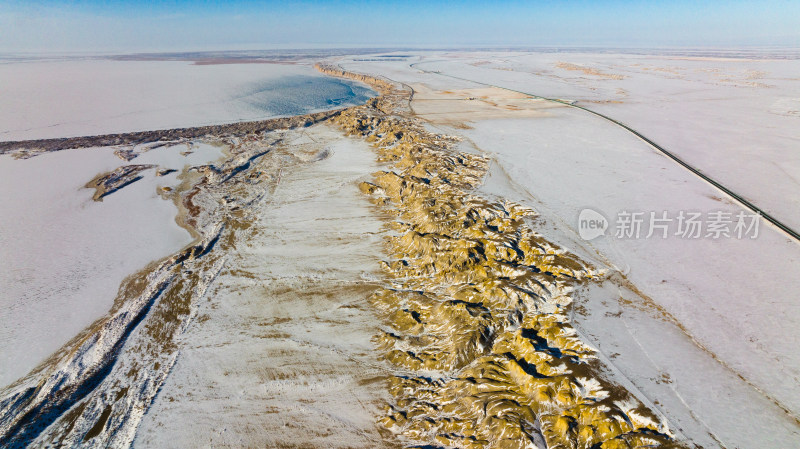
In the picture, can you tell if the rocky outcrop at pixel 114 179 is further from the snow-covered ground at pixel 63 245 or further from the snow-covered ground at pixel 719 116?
the snow-covered ground at pixel 719 116

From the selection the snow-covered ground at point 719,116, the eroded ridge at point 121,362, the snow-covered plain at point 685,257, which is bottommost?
the eroded ridge at point 121,362

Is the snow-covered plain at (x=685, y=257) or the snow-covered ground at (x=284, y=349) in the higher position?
the snow-covered plain at (x=685, y=257)

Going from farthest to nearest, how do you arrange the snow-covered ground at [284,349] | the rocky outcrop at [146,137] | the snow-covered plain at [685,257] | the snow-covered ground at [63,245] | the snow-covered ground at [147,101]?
the snow-covered ground at [147,101], the rocky outcrop at [146,137], the snow-covered ground at [63,245], the snow-covered ground at [284,349], the snow-covered plain at [685,257]

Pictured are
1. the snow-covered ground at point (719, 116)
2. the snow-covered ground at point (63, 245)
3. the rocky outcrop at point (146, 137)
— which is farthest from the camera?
the rocky outcrop at point (146, 137)

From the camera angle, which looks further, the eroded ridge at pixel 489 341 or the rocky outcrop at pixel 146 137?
the rocky outcrop at pixel 146 137

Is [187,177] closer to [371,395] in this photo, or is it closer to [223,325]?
[223,325]

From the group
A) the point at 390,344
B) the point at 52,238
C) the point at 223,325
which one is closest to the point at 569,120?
the point at 390,344

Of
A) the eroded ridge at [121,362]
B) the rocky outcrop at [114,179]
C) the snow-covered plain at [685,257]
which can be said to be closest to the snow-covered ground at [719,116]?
the snow-covered plain at [685,257]
